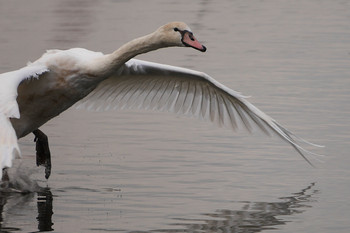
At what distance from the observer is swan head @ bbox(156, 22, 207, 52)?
10.2 meters

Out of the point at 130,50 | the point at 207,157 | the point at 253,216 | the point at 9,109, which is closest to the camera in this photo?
the point at 9,109

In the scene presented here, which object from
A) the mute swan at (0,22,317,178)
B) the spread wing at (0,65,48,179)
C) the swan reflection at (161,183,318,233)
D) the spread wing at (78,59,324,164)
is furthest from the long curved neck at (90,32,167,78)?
the swan reflection at (161,183,318,233)

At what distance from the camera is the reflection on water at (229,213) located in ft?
30.3

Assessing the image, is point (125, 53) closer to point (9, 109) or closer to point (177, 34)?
point (177, 34)

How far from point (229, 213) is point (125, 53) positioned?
182 cm

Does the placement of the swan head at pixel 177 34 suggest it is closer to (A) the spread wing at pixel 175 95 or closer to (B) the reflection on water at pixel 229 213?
(A) the spread wing at pixel 175 95

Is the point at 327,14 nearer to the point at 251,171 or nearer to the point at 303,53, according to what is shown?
the point at 303,53

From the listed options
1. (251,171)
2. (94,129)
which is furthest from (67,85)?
(94,129)

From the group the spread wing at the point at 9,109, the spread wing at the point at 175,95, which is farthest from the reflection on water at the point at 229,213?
the spread wing at the point at 175,95

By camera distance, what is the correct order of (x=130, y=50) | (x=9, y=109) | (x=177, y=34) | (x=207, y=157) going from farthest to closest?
(x=207, y=157)
(x=130, y=50)
(x=177, y=34)
(x=9, y=109)

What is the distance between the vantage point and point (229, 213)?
9.72m

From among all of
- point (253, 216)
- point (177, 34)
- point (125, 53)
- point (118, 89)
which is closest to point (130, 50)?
point (125, 53)

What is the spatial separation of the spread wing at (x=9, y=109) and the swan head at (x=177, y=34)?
117 centimetres

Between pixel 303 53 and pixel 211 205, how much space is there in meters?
9.38
